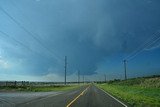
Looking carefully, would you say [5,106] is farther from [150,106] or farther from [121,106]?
[150,106]

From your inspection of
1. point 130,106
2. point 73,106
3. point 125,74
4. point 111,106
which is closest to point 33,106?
point 73,106

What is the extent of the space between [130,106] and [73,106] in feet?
Answer: 13.3

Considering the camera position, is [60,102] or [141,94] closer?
[60,102]

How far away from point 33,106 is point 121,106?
20.1 feet

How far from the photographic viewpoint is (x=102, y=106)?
18.2 meters

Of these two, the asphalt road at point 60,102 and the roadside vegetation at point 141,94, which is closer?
the asphalt road at point 60,102

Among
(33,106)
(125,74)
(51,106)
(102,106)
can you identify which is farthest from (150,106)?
(125,74)

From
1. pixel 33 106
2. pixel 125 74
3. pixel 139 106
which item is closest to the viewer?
pixel 33 106

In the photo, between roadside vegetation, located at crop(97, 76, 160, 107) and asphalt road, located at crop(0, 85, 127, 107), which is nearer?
asphalt road, located at crop(0, 85, 127, 107)

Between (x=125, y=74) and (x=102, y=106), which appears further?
(x=125, y=74)

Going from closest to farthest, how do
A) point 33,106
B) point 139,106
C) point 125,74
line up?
point 33,106 → point 139,106 → point 125,74

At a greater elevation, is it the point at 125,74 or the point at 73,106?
the point at 125,74

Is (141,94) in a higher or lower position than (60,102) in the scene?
higher

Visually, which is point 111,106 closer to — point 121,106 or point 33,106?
point 121,106
